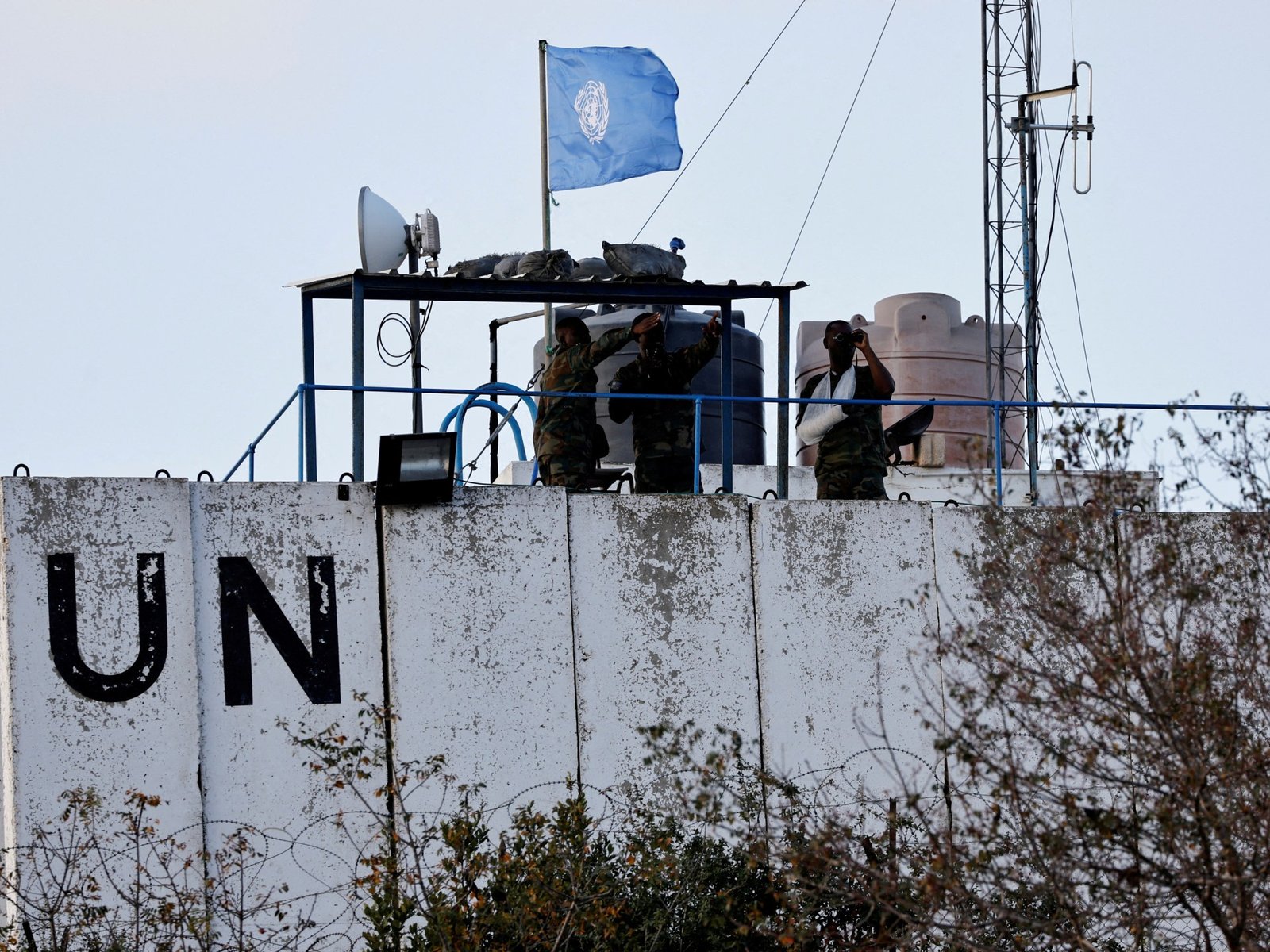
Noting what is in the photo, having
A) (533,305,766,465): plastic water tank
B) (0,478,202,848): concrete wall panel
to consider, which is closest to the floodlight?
(0,478,202,848): concrete wall panel

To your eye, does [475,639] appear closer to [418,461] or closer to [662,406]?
[418,461]

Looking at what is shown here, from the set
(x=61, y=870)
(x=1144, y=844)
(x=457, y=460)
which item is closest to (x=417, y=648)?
(x=457, y=460)

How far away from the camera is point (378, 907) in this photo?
10617mm

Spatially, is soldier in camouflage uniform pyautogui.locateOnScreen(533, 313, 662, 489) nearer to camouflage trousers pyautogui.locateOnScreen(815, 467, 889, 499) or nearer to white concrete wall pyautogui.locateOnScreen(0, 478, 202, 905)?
camouflage trousers pyautogui.locateOnScreen(815, 467, 889, 499)

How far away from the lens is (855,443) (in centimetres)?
1356

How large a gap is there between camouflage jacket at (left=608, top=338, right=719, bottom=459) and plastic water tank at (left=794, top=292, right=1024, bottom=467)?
6.40 meters

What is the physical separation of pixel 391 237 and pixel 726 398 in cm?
245

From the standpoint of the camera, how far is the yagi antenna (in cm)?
1292

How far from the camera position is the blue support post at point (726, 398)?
42.8 feet

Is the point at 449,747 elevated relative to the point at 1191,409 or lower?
lower

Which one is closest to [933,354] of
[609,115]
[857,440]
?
[609,115]

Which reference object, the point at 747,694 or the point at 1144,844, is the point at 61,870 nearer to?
the point at 747,694

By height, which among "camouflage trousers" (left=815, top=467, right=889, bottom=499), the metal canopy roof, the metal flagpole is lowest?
"camouflage trousers" (left=815, top=467, right=889, bottom=499)

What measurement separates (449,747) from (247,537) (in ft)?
5.62
